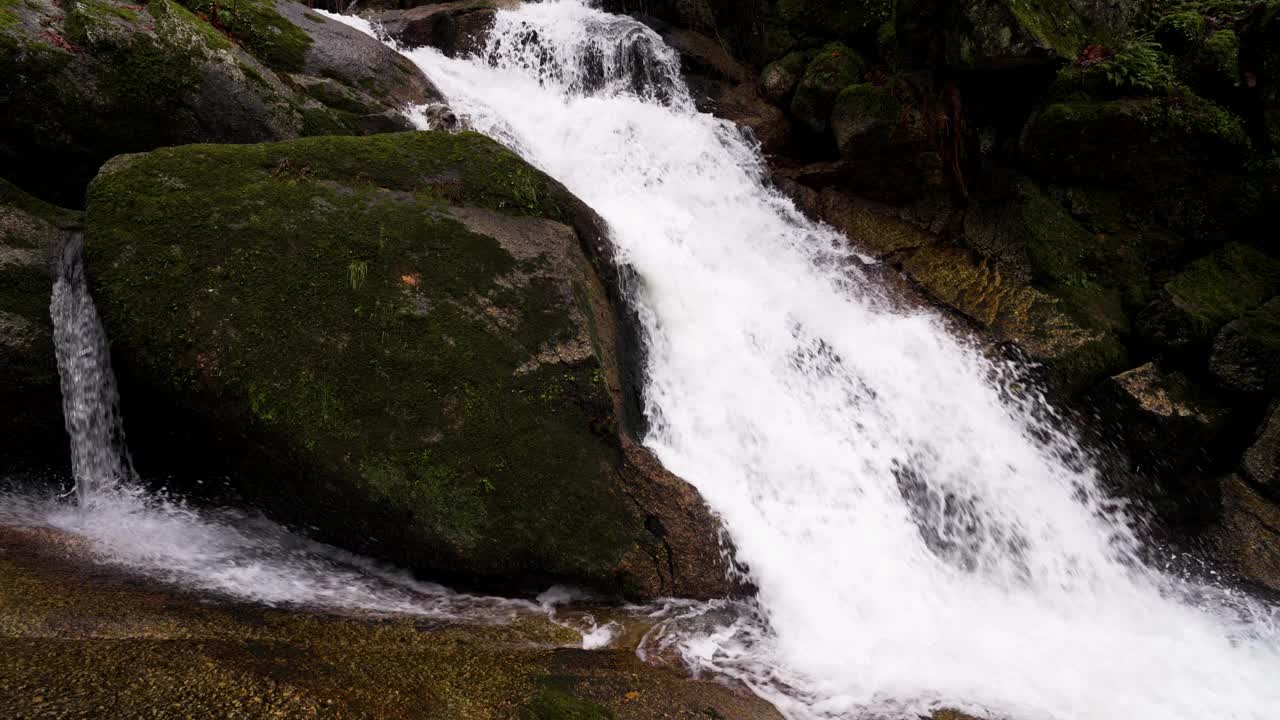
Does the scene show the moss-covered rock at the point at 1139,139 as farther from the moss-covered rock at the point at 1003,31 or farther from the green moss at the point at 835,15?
the green moss at the point at 835,15

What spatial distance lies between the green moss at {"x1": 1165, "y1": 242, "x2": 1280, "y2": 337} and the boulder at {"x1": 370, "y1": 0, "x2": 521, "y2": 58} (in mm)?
Answer: 12034

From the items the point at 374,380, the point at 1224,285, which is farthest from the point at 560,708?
the point at 1224,285

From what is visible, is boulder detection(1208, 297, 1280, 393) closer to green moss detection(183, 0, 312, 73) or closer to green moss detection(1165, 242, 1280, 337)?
green moss detection(1165, 242, 1280, 337)

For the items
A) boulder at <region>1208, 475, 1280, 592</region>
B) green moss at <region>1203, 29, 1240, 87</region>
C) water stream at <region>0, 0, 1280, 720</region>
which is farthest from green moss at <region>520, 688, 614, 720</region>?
green moss at <region>1203, 29, 1240, 87</region>

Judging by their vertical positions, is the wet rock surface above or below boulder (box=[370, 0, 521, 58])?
below

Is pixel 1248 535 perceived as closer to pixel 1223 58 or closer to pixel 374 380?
pixel 1223 58

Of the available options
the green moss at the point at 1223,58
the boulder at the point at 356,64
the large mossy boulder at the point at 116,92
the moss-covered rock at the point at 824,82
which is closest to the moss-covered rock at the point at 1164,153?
the green moss at the point at 1223,58

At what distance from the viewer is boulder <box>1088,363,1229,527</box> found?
7129mm

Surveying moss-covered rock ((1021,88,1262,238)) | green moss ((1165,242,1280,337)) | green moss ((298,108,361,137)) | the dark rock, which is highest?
the dark rock

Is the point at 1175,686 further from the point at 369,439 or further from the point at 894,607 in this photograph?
the point at 369,439

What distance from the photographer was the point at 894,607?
16.4ft

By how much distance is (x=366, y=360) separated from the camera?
4652 millimetres

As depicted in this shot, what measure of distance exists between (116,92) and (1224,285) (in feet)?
39.5

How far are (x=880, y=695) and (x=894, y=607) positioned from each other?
3.56ft
